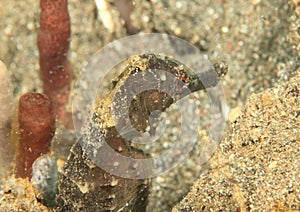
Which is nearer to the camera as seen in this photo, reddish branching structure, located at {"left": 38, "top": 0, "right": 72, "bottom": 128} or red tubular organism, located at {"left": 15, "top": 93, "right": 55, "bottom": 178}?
red tubular organism, located at {"left": 15, "top": 93, "right": 55, "bottom": 178}

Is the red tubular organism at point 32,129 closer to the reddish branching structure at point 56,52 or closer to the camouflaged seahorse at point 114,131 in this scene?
the camouflaged seahorse at point 114,131

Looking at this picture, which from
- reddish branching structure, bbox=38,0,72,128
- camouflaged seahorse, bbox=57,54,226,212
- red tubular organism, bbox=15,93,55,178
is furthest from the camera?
reddish branching structure, bbox=38,0,72,128

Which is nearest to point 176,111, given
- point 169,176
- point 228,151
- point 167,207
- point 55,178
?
point 169,176

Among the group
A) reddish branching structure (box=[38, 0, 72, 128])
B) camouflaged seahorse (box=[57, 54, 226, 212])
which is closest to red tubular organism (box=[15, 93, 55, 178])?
camouflaged seahorse (box=[57, 54, 226, 212])

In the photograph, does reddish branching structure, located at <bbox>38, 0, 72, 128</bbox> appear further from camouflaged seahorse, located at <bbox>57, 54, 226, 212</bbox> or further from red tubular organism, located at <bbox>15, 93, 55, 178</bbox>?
camouflaged seahorse, located at <bbox>57, 54, 226, 212</bbox>

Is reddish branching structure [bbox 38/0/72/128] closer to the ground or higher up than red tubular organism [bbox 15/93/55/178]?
higher up

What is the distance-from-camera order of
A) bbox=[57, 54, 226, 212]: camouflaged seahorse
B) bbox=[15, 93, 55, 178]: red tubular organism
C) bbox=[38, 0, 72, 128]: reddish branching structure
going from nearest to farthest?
bbox=[57, 54, 226, 212]: camouflaged seahorse < bbox=[15, 93, 55, 178]: red tubular organism < bbox=[38, 0, 72, 128]: reddish branching structure

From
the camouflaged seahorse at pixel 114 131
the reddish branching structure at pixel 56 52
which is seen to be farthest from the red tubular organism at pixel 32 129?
the reddish branching structure at pixel 56 52
